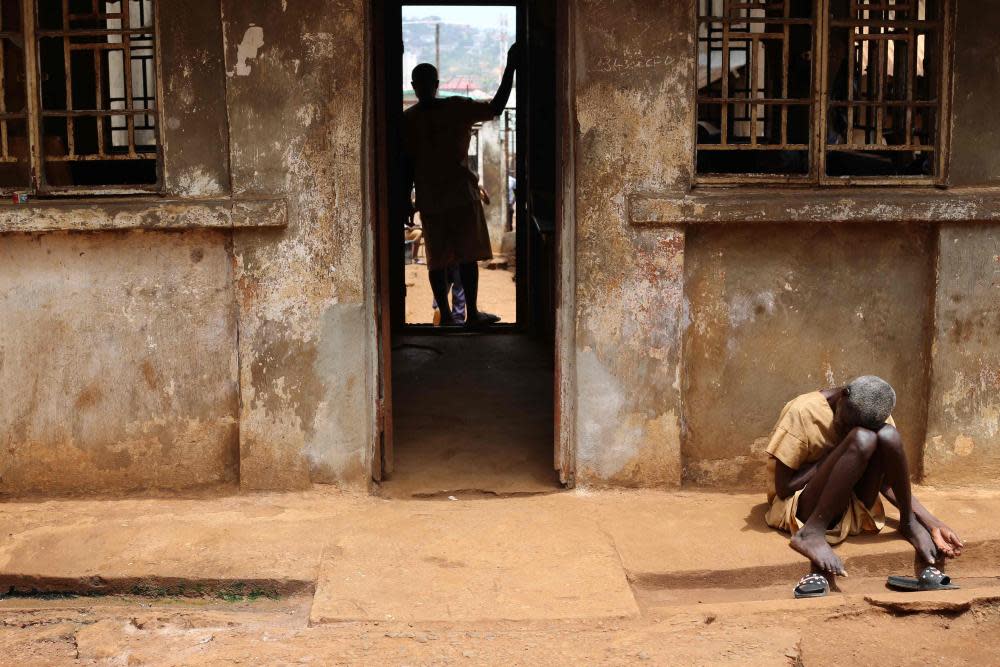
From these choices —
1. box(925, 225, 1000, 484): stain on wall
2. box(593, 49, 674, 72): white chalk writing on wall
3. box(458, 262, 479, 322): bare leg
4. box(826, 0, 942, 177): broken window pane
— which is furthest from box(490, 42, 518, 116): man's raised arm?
box(925, 225, 1000, 484): stain on wall

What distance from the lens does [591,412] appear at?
503 centimetres

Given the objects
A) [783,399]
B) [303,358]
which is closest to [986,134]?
[783,399]

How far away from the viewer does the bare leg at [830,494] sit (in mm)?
4195

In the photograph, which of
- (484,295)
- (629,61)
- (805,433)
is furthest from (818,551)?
(484,295)

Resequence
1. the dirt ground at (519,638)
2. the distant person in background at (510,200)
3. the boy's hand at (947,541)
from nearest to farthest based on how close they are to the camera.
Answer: the dirt ground at (519,638) → the boy's hand at (947,541) → the distant person in background at (510,200)

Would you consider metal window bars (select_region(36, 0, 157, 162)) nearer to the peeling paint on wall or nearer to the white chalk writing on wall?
the peeling paint on wall

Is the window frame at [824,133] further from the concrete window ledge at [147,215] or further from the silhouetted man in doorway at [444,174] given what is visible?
the silhouetted man in doorway at [444,174]

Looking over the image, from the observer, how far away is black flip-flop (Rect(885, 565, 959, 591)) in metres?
4.19

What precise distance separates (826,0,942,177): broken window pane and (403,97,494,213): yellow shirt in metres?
3.33

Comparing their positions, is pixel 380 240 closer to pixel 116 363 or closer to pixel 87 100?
pixel 116 363

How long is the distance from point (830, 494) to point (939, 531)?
0.53 m

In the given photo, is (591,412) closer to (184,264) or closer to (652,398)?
(652,398)

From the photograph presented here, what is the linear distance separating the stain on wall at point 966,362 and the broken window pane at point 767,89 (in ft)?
2.83

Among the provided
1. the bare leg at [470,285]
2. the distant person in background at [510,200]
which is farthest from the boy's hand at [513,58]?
the distant person in background at [510,200]
